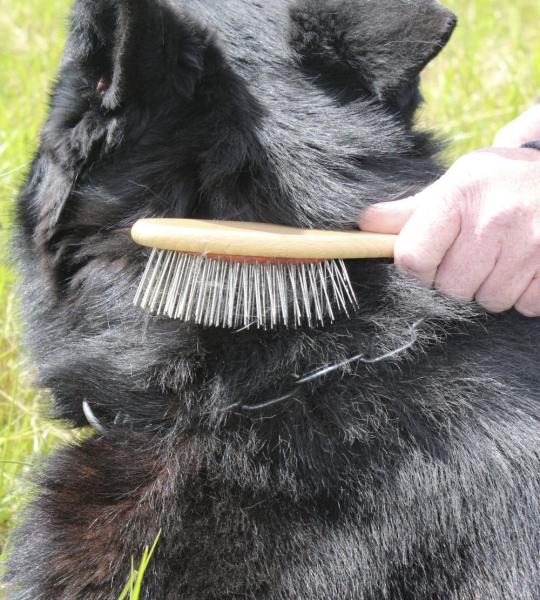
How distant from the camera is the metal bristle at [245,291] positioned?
156 cm

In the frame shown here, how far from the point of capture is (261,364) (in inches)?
61.9

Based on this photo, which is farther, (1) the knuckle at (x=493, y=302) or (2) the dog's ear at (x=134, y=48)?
(1) the knuckle at (x=493, y=302)

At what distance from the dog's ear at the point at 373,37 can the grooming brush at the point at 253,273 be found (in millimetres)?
409

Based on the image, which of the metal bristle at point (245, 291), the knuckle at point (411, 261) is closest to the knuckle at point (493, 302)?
the knuckle at point (411, 261)

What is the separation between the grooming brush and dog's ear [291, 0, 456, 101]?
1.34 feet

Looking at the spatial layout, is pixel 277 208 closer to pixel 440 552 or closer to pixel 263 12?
pixel 263 12

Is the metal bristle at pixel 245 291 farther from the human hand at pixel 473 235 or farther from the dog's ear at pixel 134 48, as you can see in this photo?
the dog's ear at pixel 134 48

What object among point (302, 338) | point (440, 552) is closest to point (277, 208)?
point (302, 338)

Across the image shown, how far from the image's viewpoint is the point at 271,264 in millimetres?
1587

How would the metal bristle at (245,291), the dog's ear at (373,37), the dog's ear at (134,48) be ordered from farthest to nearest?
1. the dog's ear at (373,37)
2. the metal bristle at (245,291)
3. the dog's ear at (134,48)

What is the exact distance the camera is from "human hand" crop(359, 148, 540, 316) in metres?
1.61

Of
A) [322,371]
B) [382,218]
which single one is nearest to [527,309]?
[382,218]

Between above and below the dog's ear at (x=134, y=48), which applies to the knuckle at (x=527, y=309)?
below

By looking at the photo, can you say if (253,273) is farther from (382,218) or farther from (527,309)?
(527,309)
